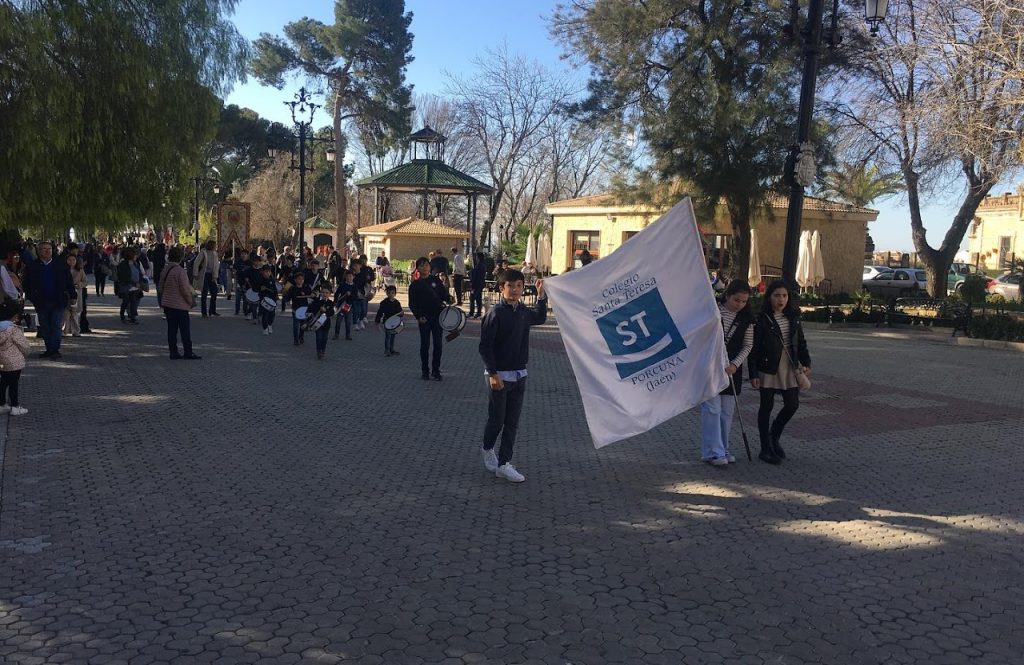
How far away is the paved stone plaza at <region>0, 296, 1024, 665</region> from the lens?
4.20 m

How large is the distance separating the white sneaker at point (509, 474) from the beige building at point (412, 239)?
90.6 ft

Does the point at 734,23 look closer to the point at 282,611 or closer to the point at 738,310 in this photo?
the point at 738,310

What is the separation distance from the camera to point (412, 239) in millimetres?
34812

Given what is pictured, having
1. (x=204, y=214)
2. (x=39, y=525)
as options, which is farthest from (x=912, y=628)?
(x=204, y=214)

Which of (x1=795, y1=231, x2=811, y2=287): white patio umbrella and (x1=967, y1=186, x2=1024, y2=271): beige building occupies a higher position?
(x1=967, y1=186, x2=1024, y2=271): beige building

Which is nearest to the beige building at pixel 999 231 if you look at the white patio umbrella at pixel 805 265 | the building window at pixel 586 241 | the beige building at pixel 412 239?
the white patio umbrella at pixel 805 265

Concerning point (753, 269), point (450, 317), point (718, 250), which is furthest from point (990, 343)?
point (718, 250)

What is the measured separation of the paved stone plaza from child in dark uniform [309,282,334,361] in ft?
11.2

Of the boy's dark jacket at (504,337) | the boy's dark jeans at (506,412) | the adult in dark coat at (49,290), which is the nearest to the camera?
the boy's dark jacket at (504,337)

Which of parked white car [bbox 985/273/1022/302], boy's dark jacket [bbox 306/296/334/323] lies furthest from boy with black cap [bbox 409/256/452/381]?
parked white car [bbox 985/273/1022/302]

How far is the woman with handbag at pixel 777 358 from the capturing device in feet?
25.0

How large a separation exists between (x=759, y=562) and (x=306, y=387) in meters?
7.16

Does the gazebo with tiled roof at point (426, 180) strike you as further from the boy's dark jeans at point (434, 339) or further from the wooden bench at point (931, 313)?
the boy's dark jeans at point (434, 339)

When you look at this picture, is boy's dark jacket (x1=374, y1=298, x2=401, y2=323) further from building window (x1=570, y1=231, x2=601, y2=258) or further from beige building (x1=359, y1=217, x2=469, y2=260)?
building window (x1=570, y1=231, x2=601, y2=258)
